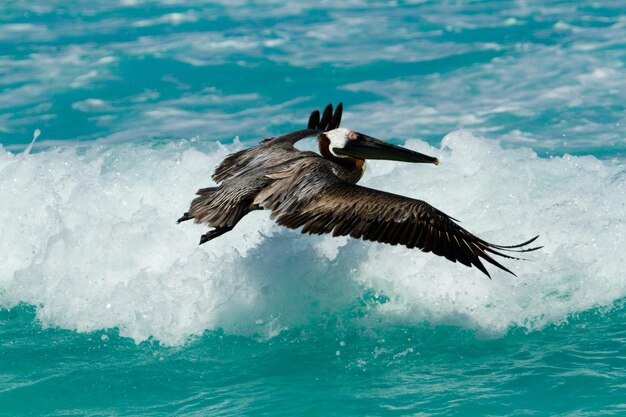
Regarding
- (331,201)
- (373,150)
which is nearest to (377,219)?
(331,201)

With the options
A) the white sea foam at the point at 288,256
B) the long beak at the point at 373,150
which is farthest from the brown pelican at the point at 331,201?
the white sea foam at the point at 288,256

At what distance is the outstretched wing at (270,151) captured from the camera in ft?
29.0

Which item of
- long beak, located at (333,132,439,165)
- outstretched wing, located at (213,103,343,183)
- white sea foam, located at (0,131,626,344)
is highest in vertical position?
outstretched wing, located at (213,103,343,183)

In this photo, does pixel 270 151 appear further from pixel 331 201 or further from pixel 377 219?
pixel 377 219

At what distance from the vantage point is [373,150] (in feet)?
28.4

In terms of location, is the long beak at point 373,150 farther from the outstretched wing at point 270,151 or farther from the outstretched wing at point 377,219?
the outstretched wing at point 377,219

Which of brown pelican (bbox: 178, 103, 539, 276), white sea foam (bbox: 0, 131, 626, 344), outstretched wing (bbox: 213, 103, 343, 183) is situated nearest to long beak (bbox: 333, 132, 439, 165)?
brown pelican (bbox: 178, 103, 539, 276)

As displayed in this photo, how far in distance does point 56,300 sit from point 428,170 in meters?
4.44

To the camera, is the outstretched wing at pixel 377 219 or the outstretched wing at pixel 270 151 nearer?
the outstretched wing at pixel 377 219

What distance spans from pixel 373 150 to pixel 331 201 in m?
1.31

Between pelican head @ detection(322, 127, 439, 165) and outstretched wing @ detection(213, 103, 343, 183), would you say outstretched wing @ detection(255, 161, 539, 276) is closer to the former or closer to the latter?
pelican head @ detection(322, 127, 439, 165)

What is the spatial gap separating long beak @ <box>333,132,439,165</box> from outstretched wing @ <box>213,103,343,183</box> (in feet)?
1.88

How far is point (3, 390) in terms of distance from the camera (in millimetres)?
7699

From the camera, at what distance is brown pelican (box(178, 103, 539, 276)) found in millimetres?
7145
